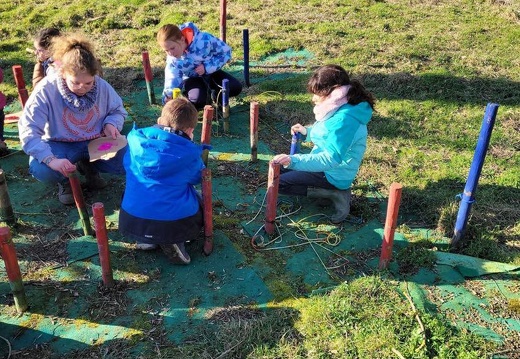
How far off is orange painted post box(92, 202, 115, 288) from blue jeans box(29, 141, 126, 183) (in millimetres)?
1279

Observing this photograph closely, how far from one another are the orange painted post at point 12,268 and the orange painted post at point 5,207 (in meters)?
1.00

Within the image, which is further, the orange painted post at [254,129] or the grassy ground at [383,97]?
the orange painted post at [254,129]

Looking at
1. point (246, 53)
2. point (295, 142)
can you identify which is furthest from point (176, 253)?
point (246, 53)

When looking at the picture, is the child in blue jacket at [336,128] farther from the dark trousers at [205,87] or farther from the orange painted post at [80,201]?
the dark trousers at [205,87]

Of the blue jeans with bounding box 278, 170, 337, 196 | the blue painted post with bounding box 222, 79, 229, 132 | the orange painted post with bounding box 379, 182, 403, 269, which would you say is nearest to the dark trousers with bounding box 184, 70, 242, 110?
the blue painted post with bounding box 222, 79, 229, 132

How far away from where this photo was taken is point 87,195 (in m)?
4.59

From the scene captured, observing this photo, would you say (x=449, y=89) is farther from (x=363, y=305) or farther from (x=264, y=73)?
(x=363, y=305)

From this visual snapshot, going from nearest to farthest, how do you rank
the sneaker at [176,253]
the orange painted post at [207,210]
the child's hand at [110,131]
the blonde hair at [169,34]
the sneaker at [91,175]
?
the orange painted post at [207,210] → the sneaker at [176,253] → the child's hand at [110,131] → the sneaker at [91,175] → the blonde hair at [169,34]

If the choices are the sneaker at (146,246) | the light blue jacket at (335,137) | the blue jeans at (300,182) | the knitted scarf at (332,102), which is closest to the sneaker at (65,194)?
the sneaker at (146,246)

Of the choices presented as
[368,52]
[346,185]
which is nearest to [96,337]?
[346,185]

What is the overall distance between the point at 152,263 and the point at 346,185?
1.74m

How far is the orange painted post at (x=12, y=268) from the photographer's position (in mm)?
2963

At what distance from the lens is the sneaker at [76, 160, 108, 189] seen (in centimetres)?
454

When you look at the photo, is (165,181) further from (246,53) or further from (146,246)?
(246,53)
